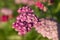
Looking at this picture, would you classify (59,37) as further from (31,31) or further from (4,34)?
(4,34)

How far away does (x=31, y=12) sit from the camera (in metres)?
1.51

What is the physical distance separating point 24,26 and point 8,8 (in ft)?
0.62

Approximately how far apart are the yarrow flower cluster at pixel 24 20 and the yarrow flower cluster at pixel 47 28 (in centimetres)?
5

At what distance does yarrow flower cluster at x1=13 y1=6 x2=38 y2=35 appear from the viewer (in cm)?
145

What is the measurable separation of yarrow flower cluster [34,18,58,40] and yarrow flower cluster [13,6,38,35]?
5cm

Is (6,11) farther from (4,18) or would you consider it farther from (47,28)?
(47,28)

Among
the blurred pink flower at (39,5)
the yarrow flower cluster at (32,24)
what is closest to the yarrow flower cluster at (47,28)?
the yarrow flower cluster at (32,24)

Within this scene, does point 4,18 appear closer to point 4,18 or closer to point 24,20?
point 4,18

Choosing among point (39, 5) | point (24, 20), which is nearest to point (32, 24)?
point (24, 20)

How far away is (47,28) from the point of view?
1.47m

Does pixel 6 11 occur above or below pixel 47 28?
above

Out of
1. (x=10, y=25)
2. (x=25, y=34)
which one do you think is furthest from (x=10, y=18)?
(x=25, y=34)

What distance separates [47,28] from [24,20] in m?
0.19


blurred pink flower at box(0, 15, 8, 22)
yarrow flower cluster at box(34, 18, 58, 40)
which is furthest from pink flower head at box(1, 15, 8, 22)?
yarrow flower cluster at box(34, 18, 58, 40)
